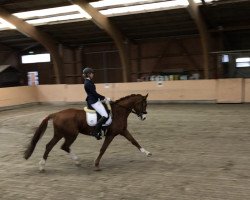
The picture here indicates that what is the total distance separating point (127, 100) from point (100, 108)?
693 millimetres

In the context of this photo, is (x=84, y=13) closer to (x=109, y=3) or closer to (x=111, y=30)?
(x=109, y=3)

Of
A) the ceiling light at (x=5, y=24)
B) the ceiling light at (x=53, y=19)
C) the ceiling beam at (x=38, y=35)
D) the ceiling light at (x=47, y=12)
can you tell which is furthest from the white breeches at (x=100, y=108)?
the ceiling light at (x=5, y=24)

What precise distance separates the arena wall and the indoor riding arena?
5 centimetres

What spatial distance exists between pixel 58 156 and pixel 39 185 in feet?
7.48

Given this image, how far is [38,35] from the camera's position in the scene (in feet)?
80.9

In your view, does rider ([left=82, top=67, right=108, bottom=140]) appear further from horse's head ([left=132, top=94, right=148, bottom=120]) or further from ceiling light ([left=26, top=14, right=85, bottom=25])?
ceiling light ([left=26, top=14, right=85, bottom=25])

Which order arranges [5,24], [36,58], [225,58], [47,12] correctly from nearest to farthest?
[47,12]
[225,58]
[5,24]
[36,58]

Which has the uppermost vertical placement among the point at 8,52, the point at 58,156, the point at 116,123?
the point at 8,52

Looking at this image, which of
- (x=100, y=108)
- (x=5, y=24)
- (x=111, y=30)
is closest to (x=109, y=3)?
(x=111, y=30)

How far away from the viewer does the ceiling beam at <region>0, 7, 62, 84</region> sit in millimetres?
21641

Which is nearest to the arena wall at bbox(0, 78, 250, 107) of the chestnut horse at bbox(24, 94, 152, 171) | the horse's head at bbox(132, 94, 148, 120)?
the horse's head at bbox(132, 94, 148, 120)

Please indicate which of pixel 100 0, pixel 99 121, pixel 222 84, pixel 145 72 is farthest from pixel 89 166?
pixel 145 72

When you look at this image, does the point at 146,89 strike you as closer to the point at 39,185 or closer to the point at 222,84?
the point at 222,84

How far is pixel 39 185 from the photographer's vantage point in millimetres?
6359
